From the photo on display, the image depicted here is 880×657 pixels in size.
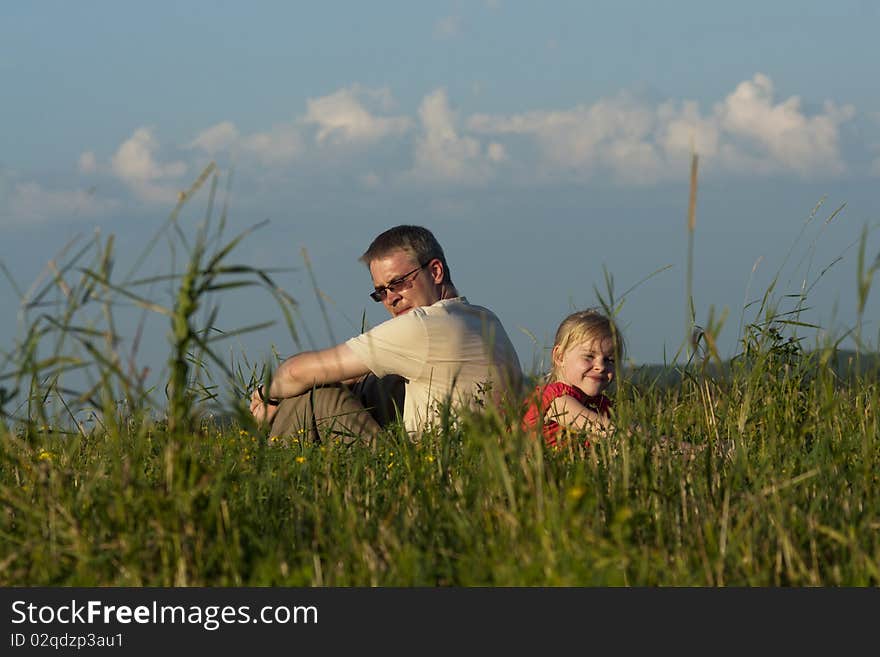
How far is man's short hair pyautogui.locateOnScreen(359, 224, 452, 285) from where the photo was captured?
623 cm

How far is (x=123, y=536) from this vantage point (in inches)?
108

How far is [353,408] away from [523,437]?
286 centimetres

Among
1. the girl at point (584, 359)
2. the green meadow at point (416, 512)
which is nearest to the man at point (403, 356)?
the girl at point (584, 359)

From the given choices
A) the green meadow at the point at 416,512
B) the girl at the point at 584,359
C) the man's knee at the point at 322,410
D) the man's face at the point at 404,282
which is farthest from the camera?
the man's face at the point at 404,282

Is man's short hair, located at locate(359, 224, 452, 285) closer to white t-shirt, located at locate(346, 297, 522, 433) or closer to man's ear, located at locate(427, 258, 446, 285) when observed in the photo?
man's ear, located at locate(427, 258, 446, 285)

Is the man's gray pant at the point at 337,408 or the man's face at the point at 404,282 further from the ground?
the man's face at the point at 404,282

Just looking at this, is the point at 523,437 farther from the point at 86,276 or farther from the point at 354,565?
the point at 86,276

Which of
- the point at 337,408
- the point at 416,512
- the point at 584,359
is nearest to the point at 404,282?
the point at 337,408

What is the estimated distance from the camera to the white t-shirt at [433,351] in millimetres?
5621

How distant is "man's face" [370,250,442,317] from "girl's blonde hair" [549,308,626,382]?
2.97 feet

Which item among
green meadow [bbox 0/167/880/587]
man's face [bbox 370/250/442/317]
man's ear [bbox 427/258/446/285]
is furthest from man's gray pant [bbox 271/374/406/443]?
green meadow [bbox 0/167/880/587]

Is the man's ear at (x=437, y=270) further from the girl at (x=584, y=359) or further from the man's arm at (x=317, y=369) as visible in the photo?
the girl at (x=584, y=359)

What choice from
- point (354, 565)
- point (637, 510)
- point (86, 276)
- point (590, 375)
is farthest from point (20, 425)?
point (590, 375)

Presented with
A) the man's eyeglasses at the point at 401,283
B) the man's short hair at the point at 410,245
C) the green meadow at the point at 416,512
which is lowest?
the green meadow at the point at 416,512
